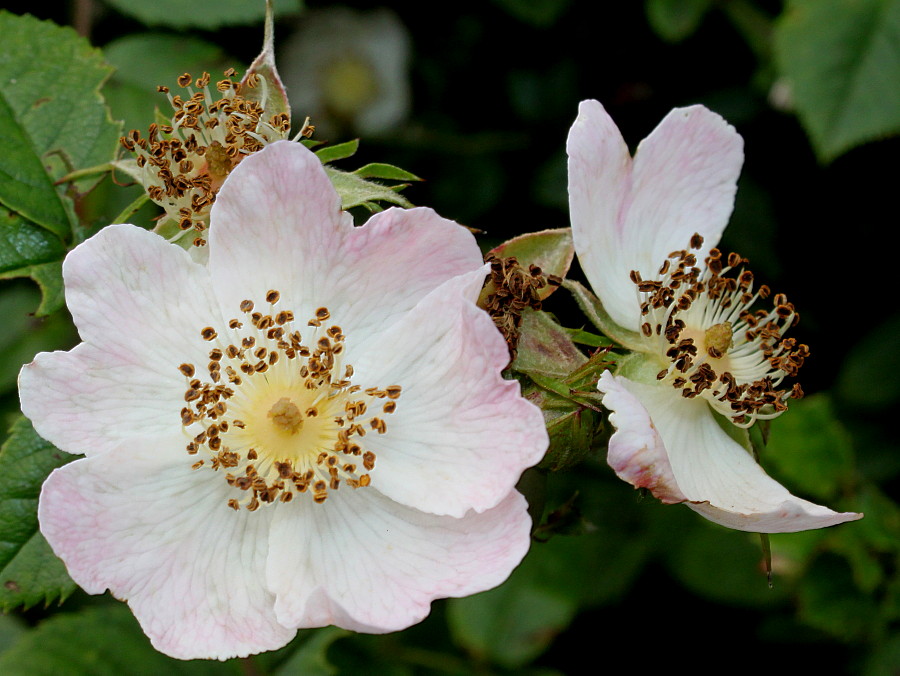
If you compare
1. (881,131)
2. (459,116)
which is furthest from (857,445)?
(459,116)

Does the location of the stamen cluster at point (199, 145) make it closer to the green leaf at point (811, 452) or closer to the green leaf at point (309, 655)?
the green leaf at point (309, 655)

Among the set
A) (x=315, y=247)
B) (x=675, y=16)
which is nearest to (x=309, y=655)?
(x=315, y=247)

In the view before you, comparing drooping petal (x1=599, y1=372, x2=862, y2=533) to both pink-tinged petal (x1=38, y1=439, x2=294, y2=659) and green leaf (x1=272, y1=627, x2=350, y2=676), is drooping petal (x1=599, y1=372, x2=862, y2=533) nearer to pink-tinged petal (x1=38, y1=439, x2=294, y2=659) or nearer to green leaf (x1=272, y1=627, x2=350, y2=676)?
pink-tinged petal (x1=38, y1=439, x2=294, y2=659)

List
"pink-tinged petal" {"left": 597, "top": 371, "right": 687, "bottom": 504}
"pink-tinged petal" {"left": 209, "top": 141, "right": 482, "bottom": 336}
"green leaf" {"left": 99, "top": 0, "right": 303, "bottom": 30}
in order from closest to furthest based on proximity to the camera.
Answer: "pink-tinged petal" {"left": 597, "top": 371, "right": 687, "bottom": 504}
"pink-tinged petal" {"left": 209, "top": 141, "right": 482, "bottom": 336}
"green leaf" {"left": 99, "top": 0, "right": 303, "bottom": 30}

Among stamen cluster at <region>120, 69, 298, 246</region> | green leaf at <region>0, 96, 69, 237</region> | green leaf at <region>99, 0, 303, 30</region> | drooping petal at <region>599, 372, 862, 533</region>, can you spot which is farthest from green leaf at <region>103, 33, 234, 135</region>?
drooping petal at <region>599, 372, 862, 533</region>

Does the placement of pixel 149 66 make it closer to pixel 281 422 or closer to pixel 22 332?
pixel 22 332

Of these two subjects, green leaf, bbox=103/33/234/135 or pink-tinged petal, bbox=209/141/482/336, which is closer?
pink-tinged petal, bbox=209/141/482/336
